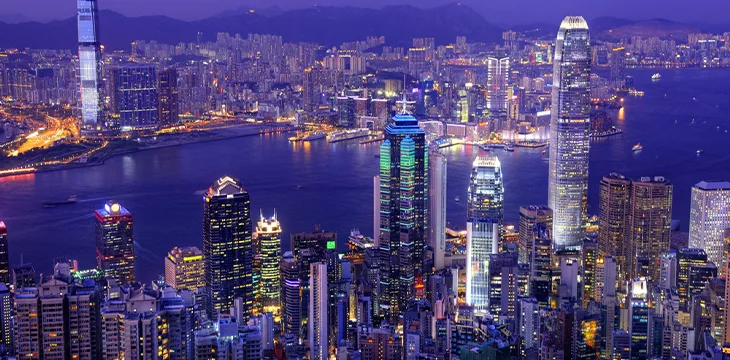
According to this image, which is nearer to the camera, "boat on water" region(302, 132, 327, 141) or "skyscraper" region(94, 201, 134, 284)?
"skyscraper" region(94, 201, 134, 284)

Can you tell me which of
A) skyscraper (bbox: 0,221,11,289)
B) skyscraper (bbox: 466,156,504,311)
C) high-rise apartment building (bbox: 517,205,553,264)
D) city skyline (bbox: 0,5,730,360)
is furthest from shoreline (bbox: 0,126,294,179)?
high-rise apartment building (bbox: 517,205,553,264)

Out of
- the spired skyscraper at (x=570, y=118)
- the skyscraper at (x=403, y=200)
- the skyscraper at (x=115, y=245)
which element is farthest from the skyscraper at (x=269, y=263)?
the spired skyscraper at (x=570, y=118)

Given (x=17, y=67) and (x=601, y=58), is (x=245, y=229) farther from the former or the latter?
(x=17, y=67)

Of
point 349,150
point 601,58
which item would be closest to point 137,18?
point 349,150

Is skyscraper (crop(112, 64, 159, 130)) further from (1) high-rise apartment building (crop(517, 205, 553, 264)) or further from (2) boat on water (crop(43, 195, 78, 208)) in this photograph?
(1) high-rise apartment building (crop(517, 205, 553, 264))

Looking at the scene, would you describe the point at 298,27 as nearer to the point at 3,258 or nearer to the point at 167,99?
the point at 167,99

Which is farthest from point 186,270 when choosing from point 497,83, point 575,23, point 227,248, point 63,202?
point 497,83
